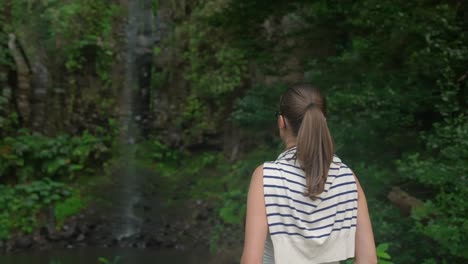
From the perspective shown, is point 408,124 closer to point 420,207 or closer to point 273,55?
point 420,207

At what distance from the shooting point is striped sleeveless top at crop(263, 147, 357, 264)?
2.13 metres

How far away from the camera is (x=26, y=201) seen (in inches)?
499

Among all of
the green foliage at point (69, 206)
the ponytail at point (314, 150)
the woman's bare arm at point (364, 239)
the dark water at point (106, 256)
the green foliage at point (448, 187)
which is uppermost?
the ponytail at point (314, 150)

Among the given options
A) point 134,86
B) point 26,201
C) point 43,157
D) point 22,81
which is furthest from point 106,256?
point 134,86

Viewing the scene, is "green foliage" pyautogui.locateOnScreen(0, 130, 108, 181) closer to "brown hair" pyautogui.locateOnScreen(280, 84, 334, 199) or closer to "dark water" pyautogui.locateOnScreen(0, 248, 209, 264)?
"dark water" pyautogui.locateOnScreen(0, 248, 209, 264)

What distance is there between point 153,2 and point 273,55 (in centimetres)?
653

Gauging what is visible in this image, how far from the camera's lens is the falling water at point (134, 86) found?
14.1 m

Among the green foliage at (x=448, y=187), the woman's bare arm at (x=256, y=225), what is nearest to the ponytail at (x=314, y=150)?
the woman's bare arm at (x=256, y=225)

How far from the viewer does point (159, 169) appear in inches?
549

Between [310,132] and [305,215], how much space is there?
27 centimetres

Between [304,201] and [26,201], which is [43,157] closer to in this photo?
[26,201]

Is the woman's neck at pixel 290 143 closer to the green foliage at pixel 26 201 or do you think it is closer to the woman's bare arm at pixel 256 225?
the woman's bare arm at pixel 256 225

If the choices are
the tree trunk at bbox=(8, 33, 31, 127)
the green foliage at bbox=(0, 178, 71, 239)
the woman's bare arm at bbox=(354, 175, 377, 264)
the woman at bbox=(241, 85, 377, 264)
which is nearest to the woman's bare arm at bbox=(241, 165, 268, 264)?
the woman at bbox=(241, 85, 377, 264)

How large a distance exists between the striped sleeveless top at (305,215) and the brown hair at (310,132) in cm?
4
